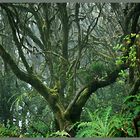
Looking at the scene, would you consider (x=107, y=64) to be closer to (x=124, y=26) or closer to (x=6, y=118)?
(x=124, y=26)

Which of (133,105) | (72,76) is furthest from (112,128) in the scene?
(72,76)

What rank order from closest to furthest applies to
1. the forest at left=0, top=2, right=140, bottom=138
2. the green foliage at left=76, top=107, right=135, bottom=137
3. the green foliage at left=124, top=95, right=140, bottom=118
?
A: the green foliage at left=76, top=107, right=135, bottom=137 < the green foliage at left=124, top=95, right=140, bottom=118 < the forest at left=0, top=2, right=140, bottom=138

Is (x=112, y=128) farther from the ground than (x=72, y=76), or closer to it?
closer to it

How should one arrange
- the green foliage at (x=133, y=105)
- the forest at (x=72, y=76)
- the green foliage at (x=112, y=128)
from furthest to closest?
the forest at (x=72, y=76)
the green foliage at (x=133, y=105)
the green foliage at (x=112, y=128)

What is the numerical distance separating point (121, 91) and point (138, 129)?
451cm

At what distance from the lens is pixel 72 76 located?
6812 mm

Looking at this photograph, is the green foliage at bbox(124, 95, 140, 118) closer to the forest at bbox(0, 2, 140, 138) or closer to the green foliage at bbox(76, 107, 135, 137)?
the forest at bbox(0, 2, 140, 138)

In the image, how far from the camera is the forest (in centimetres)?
495

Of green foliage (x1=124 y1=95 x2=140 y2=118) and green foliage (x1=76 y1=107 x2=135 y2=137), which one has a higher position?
green foliage (x1=124 y1=95 x2=140 y2=118)

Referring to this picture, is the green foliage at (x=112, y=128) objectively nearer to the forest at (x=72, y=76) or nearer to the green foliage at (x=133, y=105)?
the forest at (x=72, y=76)

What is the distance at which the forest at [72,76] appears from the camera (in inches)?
195

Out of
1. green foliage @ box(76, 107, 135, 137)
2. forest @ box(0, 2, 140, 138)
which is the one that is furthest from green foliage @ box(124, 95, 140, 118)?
green foliage @ box(76, 107, 135, 137)

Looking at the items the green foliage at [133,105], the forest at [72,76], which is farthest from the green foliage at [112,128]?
the green foliage at [133,105]

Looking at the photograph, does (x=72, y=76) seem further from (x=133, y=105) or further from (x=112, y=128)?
(x=112, y=128)
